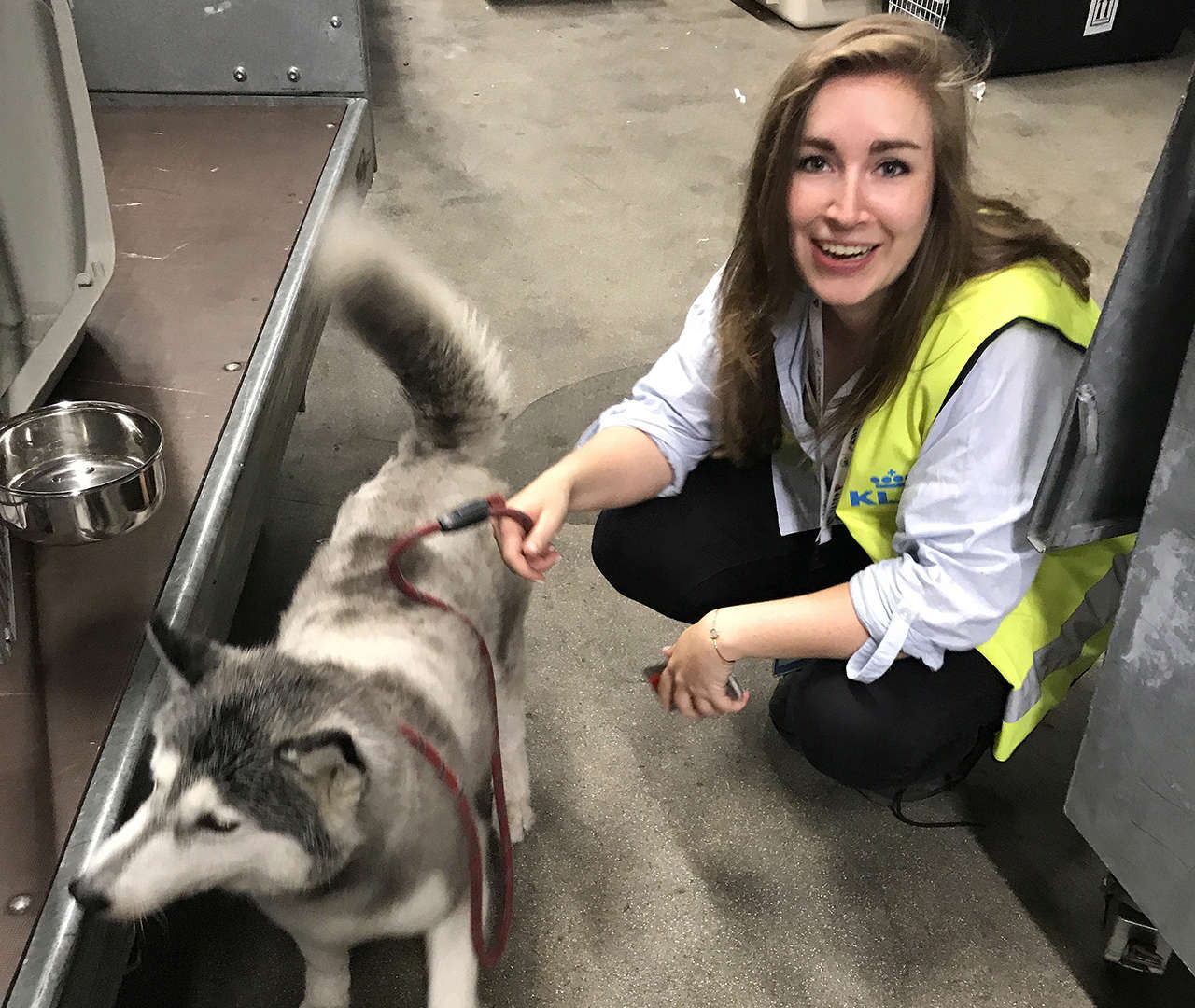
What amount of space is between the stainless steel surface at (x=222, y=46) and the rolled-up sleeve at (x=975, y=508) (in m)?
1.30

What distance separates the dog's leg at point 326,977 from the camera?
107 centimetres

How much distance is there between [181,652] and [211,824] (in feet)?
0.47

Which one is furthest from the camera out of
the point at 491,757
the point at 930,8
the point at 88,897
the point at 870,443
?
the point at 930,8

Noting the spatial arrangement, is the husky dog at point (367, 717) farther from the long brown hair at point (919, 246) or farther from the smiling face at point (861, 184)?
the smiling face at point (861, 184)

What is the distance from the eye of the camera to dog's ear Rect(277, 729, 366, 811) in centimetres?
81

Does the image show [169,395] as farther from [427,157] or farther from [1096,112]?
[1096,112]

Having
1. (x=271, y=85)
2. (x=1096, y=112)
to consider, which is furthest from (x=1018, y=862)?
(x=1096, y=112)

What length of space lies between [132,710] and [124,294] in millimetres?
731

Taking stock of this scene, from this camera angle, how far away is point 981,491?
3.18ft

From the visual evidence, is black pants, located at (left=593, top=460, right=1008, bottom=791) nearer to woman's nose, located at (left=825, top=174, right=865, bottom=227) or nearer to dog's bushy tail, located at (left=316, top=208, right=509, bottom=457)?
dog's bushy tail, located at (left=316, top=208, right=509, bottom=457)

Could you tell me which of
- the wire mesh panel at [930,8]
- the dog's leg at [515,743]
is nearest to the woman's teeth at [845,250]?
the dog's leg at [515,743]

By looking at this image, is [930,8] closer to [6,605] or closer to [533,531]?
[533,531]

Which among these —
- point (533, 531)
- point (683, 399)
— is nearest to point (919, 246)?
point (683, 399)

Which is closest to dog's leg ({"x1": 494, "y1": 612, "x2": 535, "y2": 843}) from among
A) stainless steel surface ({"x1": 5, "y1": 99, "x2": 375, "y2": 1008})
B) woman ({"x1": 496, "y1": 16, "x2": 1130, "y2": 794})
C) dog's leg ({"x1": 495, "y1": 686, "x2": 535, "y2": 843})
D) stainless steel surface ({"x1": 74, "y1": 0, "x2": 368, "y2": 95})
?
dog's leg ({"x1": 495, "y1": 686, "x2": 535, "y2": 843})
